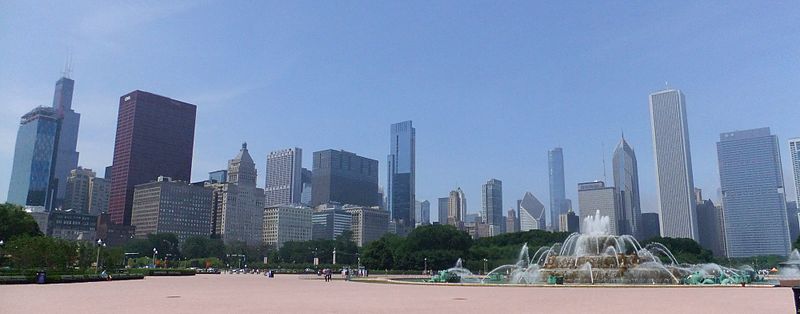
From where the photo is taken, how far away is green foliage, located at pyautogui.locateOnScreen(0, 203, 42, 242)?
84938 mm

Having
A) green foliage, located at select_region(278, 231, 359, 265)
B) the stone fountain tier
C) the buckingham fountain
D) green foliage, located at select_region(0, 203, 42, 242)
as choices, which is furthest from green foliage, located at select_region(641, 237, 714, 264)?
green foliage, located at select_region(0, 203, 42, 242)

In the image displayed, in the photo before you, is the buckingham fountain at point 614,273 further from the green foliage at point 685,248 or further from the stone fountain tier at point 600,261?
the green foliage at point 685,248

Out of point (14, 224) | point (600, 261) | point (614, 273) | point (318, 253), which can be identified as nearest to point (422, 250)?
point (318, 253)

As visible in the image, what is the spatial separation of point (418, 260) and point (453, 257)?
6.18 m

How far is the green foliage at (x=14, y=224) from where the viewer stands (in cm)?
8494

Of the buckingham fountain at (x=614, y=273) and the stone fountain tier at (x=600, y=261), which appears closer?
the buckingham fountain at (x=614, y=273)

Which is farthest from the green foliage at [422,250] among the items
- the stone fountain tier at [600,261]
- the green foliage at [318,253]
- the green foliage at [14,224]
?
the stone fountain tier at [600,261]

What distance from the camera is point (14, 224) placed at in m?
86.4

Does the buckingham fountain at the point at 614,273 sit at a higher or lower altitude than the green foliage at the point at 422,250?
lower

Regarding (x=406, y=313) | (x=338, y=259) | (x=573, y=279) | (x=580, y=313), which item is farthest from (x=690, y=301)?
(x=338, y=259)

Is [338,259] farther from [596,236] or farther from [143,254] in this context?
[596,236]

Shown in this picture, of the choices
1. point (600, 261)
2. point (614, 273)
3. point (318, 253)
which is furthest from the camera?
point (318, 253)

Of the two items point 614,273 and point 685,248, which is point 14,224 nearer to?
point 614,273

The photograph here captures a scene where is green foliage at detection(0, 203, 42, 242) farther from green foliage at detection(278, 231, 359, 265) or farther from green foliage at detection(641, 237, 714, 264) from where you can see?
green foliage at detection(641, 237, 714, 264)
